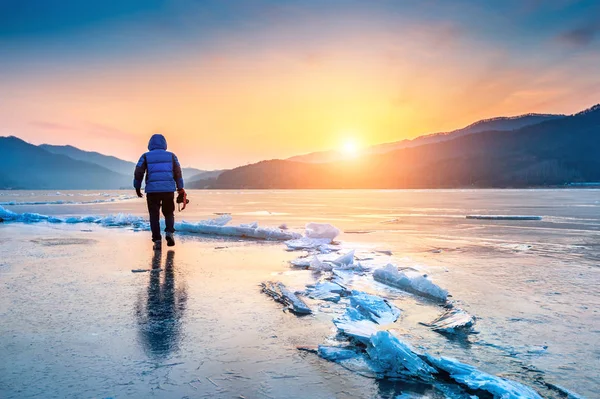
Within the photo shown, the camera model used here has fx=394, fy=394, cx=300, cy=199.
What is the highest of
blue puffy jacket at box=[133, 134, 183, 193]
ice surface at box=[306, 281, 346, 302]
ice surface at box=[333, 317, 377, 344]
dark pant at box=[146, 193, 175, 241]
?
blue puffy jacket at box=[133, 134, 183, 193]

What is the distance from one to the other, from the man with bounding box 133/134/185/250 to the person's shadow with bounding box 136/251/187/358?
2797 mm

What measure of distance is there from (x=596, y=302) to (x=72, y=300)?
598 cm

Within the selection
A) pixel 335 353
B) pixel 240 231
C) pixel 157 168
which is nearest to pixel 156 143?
pixel 157 168

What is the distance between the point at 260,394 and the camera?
237 centimetres

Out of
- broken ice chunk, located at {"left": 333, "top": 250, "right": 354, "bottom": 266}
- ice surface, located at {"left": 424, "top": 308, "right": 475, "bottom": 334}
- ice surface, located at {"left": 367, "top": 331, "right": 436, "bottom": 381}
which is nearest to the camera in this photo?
ice surface, located at {"left": 367, "top": 331, "right": 436, "bottom": 381}

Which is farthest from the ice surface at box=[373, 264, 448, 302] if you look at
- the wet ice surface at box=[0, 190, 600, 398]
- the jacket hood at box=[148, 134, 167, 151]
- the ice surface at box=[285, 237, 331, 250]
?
the jacket hood at box=[148, 134, 167, 151]

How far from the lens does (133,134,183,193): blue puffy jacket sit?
859 cm

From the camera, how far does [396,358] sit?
2855 millimetres

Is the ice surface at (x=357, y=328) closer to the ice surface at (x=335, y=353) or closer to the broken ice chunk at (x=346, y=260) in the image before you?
the ice surface at (x=335, y=353)

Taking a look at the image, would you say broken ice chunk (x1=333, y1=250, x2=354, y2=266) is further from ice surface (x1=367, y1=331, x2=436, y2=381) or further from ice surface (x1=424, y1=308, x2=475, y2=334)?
ice surface (x1=367, y1=331, x2=436, y2=381)

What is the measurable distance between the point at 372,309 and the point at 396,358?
1.30 meters

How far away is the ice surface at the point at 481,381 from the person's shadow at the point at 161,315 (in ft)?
6.61

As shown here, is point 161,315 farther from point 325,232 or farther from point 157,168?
point 325,232

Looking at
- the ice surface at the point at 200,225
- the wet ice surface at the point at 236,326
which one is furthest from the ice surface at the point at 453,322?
the ice surface at the point at 200,225
